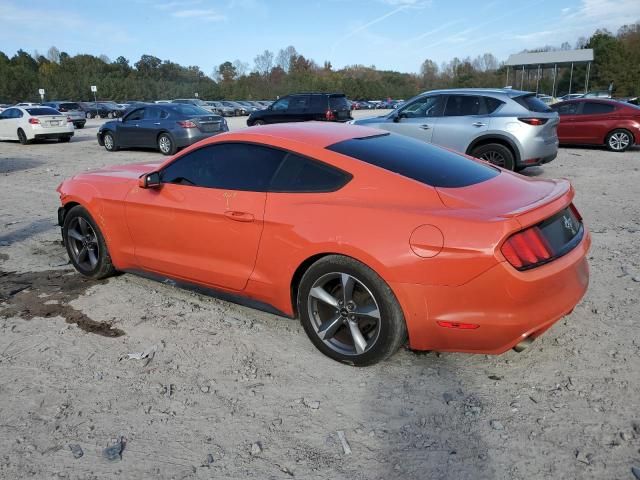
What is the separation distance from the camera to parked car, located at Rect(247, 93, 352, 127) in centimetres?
1853

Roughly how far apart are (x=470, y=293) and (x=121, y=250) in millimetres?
3100

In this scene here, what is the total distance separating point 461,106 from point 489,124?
732 millimetres

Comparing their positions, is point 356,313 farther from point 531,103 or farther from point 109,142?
point 109,142

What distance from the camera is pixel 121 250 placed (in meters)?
4.58

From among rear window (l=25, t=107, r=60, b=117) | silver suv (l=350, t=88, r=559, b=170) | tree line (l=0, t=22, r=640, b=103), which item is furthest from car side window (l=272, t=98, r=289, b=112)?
tree line (l=0, t=22, r=640, b=103)

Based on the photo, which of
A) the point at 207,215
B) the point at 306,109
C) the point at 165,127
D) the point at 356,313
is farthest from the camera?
the point at 306,109

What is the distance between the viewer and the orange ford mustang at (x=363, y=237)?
2.88 metres

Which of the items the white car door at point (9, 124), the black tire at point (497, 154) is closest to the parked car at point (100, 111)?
the white car door at point (9, 124)

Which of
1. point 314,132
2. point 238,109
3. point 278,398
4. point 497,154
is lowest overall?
point 238,109

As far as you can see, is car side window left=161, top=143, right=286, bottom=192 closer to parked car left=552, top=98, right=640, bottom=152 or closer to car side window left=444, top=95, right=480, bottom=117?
car side window left=444, top=95, right=480, bottom=117

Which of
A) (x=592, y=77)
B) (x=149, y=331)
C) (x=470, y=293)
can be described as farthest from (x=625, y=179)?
(x=592, y=77)

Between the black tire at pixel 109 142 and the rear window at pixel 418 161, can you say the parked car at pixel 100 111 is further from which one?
the rear window at pixel 418 161

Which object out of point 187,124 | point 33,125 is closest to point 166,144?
point 187,124

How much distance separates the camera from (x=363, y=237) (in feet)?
10.1
